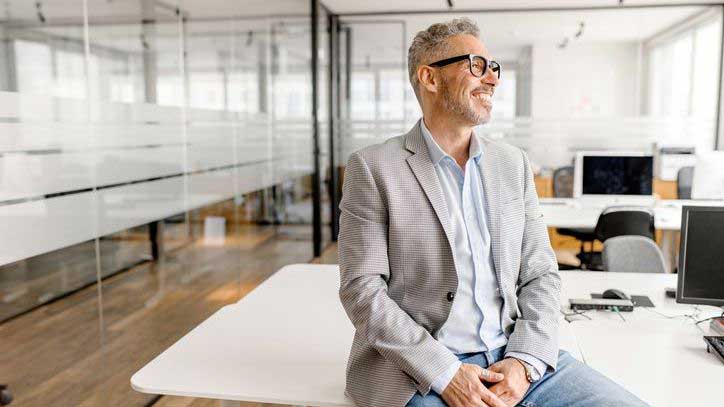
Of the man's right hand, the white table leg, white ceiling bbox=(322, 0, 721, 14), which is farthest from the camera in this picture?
white ceiling bbox=(322, 0, 721, 14)

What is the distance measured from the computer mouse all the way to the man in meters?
0.73

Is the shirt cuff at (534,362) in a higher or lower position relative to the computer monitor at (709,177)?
lower

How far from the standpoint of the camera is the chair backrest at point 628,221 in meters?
4.55

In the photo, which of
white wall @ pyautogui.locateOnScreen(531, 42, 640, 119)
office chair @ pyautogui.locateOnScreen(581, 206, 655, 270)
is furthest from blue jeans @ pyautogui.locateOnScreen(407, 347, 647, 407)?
white wall @ pyautogui.locateOnScreen(531, 42, 640, 119)

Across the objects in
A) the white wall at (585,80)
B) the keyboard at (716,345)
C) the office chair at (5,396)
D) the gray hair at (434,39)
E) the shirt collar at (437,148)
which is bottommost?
the office chair at (5,396)

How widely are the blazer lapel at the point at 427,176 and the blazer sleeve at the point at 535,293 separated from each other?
0.32m

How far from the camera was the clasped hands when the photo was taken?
159 centimetres

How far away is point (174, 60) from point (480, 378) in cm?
298

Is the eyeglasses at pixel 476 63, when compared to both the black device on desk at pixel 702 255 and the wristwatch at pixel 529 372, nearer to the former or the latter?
the wristwatch at pixel 529 372

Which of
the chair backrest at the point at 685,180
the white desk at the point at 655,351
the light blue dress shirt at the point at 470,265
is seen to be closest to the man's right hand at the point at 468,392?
the light blue dress shirt at the point at 470,265

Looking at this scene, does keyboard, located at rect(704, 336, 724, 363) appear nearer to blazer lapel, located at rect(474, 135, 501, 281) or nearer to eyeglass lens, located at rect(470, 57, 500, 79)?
blazer lapel, located at rect(474, 135, 501, 281)

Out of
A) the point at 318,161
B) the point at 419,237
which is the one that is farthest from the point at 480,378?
the point at 318,161

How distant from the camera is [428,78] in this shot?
1.85 m

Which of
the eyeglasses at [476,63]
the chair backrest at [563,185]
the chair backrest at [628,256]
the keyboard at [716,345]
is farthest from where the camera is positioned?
the chair backrest at [563,185]
